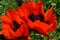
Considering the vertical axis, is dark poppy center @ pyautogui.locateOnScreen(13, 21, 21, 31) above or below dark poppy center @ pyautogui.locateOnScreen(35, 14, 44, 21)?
below

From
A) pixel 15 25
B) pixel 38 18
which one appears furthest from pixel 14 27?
pixel 38 18

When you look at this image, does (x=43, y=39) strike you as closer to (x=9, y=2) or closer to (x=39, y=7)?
(x=9, y=2)

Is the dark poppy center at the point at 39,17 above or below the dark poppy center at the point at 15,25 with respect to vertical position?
above

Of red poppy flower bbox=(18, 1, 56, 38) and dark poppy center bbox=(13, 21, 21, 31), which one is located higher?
red poppy flower bbox=(18, 1, 56, 38)

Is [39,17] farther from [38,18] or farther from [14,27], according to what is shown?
[14,27]
